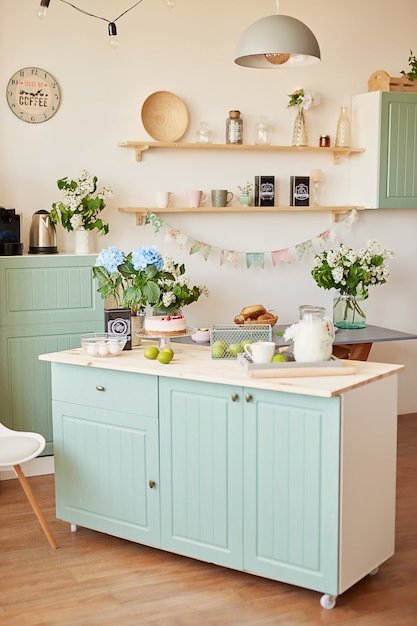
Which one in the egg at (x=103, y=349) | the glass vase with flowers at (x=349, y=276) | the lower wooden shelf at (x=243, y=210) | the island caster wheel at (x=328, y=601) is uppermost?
the lower wooden shelf at (x=243, y=210)

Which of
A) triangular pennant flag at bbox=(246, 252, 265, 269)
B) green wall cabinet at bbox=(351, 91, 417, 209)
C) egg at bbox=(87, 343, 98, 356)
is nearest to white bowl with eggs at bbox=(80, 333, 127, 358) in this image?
egg at bbox=(87, 343, 98, 356)

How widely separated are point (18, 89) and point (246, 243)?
1.68 m

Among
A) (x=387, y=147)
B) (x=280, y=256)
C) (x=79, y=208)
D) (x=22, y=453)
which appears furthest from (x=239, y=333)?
(x=387, y=147)

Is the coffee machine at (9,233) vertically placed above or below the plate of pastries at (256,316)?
above

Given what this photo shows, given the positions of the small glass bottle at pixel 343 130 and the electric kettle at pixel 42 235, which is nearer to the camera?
the electric kettle at pixel 42 235

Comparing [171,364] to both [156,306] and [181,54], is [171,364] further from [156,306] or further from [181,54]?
[181,54]

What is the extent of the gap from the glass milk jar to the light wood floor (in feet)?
2.90

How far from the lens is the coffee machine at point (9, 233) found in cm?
459

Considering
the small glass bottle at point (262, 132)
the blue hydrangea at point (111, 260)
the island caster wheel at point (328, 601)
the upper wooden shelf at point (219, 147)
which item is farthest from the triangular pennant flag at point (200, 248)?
the island caster wheel at point (328, 601)

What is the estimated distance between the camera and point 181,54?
5.28 m

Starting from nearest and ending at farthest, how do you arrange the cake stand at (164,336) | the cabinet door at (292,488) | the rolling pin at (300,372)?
the cabinet door at (292,488) < the rolling pin at (300,372) < the cake stand at (164,336)

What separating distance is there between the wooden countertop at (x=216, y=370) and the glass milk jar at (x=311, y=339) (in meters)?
0.13

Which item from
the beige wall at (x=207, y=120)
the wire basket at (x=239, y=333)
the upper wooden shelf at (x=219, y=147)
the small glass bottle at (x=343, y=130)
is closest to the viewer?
the wire basket at (x=239, y=333)

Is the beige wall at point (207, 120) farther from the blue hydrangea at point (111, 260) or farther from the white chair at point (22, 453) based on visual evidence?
the white chair at point (22, 453)
